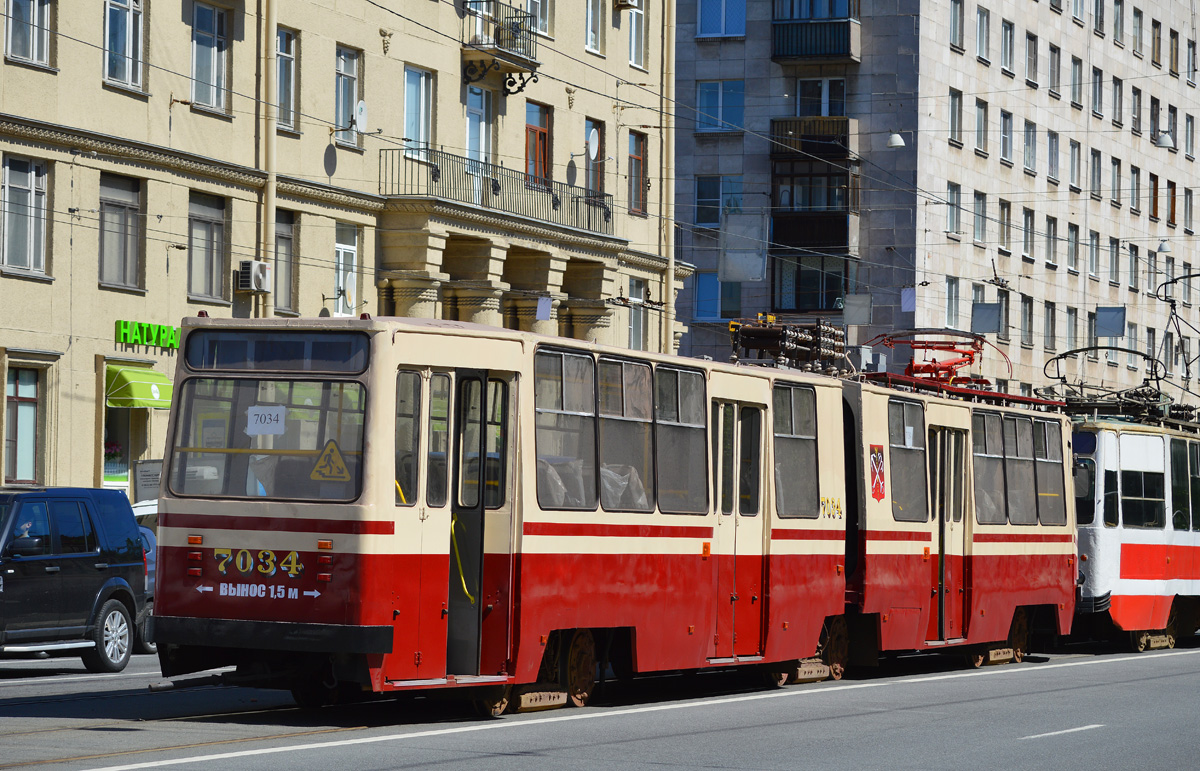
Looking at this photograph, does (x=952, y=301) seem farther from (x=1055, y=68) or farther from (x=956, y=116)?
(x=1055, y=68)

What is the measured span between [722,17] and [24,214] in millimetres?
34108

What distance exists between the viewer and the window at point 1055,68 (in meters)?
66.1

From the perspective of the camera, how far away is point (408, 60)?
36469 mm

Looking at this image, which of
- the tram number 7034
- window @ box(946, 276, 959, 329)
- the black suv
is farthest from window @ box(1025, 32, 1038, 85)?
the tram number 7034

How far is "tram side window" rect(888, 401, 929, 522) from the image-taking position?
65.6 ft

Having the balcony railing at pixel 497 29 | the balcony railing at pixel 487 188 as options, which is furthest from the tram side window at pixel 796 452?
the balcony railing at pixel 497 29

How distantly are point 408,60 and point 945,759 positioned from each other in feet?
86.4

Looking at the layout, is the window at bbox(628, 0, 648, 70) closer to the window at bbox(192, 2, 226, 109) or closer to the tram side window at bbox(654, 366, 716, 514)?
the window at bbox(192, 2, 226, 109)

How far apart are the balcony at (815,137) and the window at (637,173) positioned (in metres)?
13.2

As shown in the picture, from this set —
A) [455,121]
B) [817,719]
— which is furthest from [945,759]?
[455,121]

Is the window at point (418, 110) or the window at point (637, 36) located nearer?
the window at point (418, 110)

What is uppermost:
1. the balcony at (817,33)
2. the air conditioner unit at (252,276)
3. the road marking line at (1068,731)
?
the balcony at (817,33)

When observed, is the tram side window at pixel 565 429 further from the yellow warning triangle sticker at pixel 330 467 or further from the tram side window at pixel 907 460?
the tram side window at pixel 907 460

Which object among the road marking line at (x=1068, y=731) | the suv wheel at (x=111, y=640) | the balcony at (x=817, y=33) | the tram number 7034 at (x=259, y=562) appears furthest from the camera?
the balcony at (x=817, y=33)
